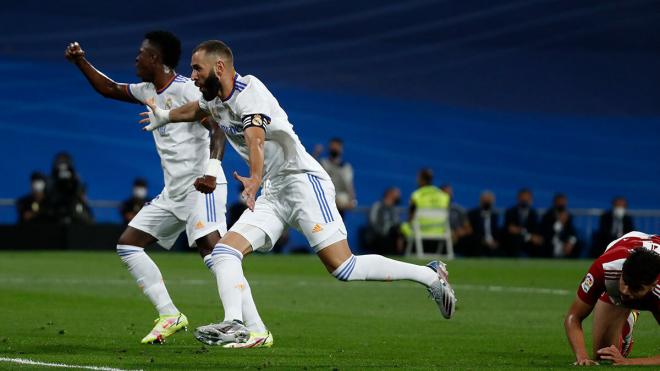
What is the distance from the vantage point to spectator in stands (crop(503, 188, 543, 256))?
29.6m

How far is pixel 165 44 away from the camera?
1084 cm

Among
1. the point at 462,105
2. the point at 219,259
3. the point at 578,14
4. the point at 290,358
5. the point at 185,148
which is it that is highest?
the point at 578,14

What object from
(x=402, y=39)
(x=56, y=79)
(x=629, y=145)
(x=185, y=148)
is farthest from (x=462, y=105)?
(x=185, y=148)

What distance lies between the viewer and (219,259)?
9.54 metres

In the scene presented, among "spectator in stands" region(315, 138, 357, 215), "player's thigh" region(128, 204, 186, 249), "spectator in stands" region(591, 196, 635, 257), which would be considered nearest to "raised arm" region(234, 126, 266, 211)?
"player's thigh" region(128, 204, 186, 249)

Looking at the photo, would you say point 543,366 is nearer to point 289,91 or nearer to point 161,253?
point 161,253

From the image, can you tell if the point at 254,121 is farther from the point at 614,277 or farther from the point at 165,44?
the point at 614,277

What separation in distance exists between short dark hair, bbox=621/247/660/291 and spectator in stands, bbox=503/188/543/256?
841 inches

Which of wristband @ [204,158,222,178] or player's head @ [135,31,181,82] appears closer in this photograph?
wristband @ [204,158,222,178]

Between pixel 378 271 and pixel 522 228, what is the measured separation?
20.3 metres

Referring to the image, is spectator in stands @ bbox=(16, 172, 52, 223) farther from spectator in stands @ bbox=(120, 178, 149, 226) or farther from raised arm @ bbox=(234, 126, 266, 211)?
raised arm @ bbox=(234, 126, 266, 211)

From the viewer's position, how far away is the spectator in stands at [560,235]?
29984 millimetres

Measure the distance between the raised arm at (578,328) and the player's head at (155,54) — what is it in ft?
13.3

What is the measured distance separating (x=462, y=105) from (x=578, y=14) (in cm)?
361
